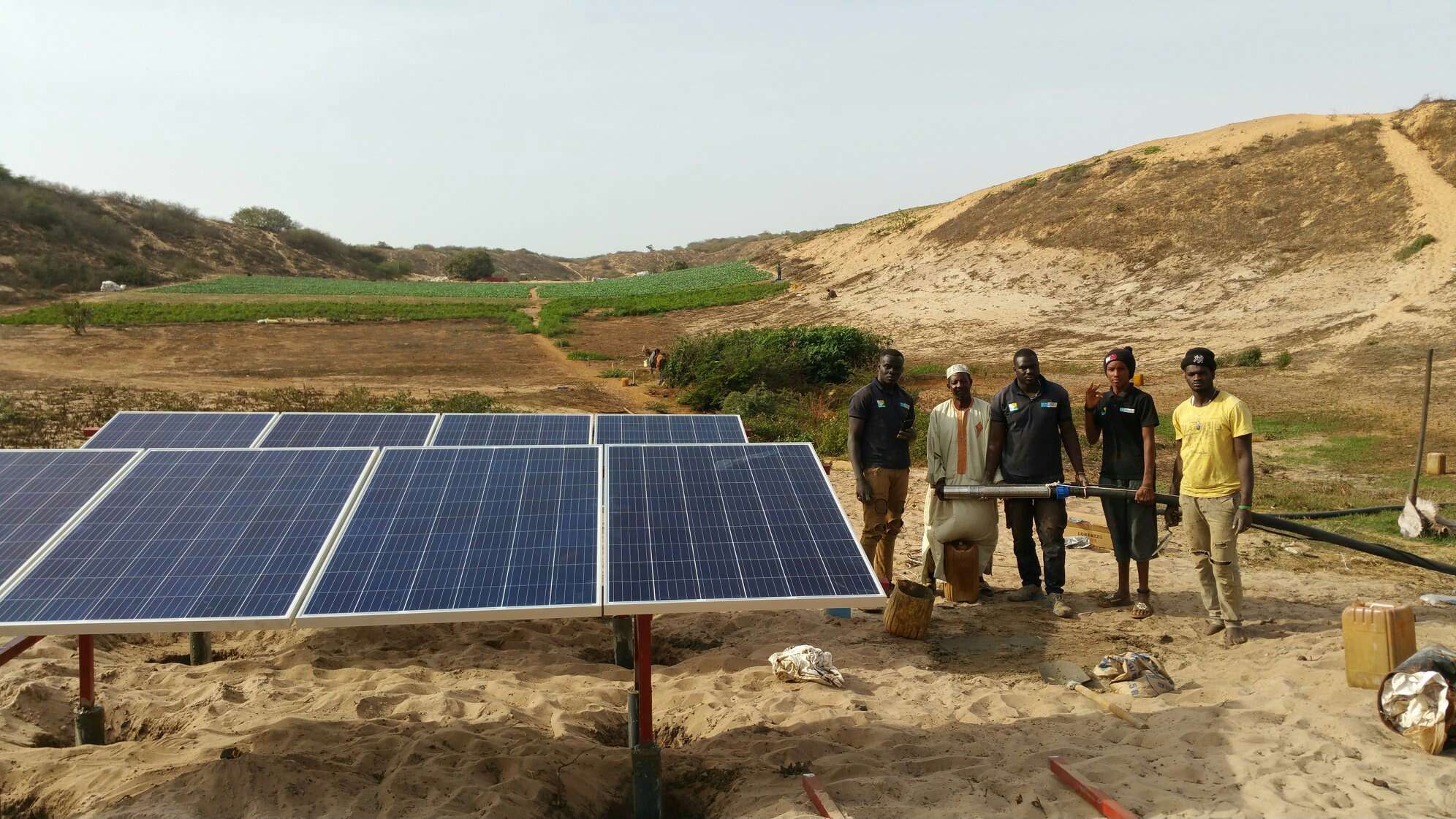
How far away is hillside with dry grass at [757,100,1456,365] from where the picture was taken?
29938 mm

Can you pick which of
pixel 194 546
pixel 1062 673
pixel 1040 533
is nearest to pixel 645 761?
pixel 194 546

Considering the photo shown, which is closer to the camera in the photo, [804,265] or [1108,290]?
[1108,290]

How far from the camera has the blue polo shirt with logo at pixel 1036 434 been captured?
7980mm

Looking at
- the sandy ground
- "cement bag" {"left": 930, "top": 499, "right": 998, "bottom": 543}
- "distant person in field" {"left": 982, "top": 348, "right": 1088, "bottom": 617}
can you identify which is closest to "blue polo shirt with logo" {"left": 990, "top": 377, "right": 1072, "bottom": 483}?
"distant person in field" {"left": 982, "top": 348, "right": 1088, "bottom": 617}

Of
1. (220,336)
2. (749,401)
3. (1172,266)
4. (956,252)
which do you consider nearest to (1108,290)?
(1172,266)

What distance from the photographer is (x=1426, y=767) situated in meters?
4.82

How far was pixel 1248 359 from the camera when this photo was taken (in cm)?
2503

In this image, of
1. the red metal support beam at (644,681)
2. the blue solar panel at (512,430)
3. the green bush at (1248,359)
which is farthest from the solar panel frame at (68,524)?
the green bush at (1248,359)

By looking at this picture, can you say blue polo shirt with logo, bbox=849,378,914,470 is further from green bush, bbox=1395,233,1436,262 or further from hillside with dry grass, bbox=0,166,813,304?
hillside with dry grass, bbox=0,166,813,304

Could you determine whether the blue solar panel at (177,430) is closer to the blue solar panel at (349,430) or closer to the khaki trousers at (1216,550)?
the blue solar panel at (349,430)

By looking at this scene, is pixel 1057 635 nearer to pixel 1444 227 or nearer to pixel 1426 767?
pixel 1426 767

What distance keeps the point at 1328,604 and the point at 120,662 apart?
995 cm

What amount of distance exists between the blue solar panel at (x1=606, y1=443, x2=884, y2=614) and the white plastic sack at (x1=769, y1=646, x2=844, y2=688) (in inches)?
63.5

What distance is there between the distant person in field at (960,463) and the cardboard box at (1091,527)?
6.90ft
